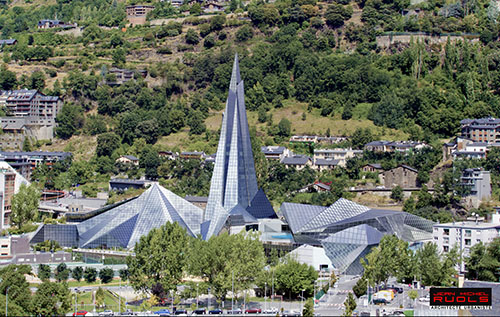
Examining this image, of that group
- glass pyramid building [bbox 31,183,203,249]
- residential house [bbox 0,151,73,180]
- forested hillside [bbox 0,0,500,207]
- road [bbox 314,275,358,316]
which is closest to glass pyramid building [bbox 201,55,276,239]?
glass pyramid building [bbox 31,183,203,249]

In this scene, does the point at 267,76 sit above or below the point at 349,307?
above

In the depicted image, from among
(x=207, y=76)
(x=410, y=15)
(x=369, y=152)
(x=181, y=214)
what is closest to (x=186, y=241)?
(x=181, y=214)

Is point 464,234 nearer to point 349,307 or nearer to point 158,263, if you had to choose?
point 349,307

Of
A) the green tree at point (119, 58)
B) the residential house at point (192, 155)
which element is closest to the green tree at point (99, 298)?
the residential house at point (192, 155)

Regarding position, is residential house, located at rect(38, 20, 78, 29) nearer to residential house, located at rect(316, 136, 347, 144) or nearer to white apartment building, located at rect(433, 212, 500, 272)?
residential house, located at rect(316, 136, 347, 144)

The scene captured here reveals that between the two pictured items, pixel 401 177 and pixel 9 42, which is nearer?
pixel 401 177

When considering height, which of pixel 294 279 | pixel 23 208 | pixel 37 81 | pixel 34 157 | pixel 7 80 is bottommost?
pixel 294 279

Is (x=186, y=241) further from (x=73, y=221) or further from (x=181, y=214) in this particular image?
Answer: (x=73, y=221)

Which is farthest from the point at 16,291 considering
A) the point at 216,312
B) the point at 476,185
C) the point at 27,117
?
the point at 27,117
